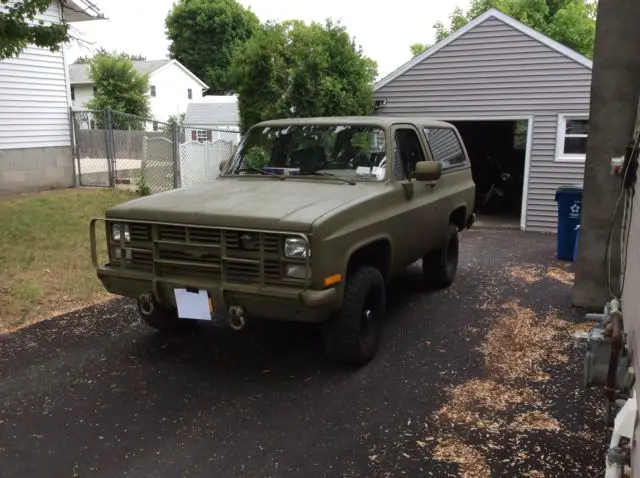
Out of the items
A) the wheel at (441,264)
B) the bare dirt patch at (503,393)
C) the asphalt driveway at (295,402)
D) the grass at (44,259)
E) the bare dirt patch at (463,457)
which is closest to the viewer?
→ the bare dirt patch at (463,457)

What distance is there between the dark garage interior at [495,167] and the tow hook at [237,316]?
1090cm

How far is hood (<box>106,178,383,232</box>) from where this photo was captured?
12.3 ft

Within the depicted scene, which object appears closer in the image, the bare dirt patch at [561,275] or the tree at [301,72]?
the bare dirt patch at [561,275]

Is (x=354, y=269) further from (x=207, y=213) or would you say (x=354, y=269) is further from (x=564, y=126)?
(x=564, y=126)

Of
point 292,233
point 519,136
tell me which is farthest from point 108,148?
point 519,136

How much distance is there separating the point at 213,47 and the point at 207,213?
189 feet

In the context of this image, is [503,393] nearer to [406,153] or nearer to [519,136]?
[406,153]

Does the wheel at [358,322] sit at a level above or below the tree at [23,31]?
below

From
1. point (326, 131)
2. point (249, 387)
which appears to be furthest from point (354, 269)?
point (326, 131)

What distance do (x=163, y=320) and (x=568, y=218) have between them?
596 centimetres

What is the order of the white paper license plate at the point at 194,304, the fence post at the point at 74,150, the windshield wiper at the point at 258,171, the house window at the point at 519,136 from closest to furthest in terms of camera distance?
the white paper license plate at the point at 194,304
the windshield wiper at the point at 258,171
the fence post at the point at 74,150
the house window at the point at 519,136

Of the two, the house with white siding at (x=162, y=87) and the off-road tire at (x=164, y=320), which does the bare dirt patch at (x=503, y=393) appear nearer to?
the off-road tire at (x=164, y=320)

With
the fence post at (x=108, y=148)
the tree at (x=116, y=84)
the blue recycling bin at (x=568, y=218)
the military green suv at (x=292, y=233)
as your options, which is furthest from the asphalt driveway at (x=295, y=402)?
the tree at (x=116, y=84)

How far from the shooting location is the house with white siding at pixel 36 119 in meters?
12.1
